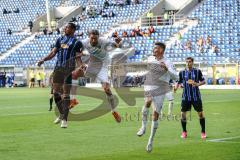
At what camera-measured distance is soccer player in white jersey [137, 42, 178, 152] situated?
13016 millimetres

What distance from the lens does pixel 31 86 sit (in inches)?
2356

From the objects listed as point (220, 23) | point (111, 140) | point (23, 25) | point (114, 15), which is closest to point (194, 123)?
point (111, 140)

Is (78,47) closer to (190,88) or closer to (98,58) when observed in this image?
(98,58)

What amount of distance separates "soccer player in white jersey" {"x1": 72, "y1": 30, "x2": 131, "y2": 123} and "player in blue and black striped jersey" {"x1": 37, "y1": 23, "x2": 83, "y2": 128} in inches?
11.7

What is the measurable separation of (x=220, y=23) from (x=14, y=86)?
20.7m

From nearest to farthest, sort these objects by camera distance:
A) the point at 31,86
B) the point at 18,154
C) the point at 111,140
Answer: the point at 18,154 → the point at 111,140 → the point at 31,86

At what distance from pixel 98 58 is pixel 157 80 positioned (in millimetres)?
3644

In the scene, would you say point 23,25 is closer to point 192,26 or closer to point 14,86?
point 14,86

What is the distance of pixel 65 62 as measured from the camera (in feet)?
54.2

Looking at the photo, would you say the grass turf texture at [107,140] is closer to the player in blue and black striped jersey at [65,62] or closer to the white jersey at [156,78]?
the player in blue and black striped jersey at [65,62]

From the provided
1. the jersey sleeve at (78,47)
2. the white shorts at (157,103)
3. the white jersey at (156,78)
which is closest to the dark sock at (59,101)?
the jersey sleeve at (78,47)

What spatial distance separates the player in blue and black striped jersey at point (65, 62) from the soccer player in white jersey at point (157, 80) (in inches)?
126

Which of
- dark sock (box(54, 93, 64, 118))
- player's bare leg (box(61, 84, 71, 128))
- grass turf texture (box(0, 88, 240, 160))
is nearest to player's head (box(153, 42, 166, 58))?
grass turf texture (box(0, 88, 240, 160))

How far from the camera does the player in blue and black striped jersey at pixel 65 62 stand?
644 inches
